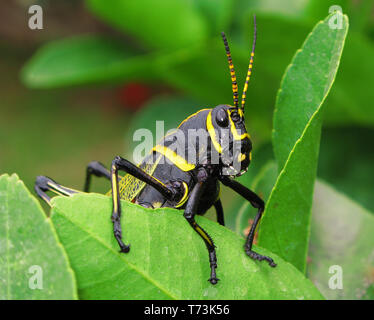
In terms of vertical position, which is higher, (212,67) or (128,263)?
(212,67)

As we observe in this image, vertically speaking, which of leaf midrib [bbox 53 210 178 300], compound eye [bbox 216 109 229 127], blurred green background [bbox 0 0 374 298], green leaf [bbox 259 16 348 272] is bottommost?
leaf midrib [bbox 53 210 178 300]

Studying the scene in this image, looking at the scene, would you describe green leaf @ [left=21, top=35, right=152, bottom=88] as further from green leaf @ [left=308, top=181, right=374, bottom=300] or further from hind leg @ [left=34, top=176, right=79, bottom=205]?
green leaf @ [left=308, top=181, right=374, bottom=300]

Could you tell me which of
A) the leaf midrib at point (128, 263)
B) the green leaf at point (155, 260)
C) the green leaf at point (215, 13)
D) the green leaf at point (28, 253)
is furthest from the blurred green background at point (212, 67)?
the green leaf at point (28, 253)

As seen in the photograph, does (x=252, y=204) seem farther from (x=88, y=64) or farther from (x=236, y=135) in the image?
(x=88, y=64)

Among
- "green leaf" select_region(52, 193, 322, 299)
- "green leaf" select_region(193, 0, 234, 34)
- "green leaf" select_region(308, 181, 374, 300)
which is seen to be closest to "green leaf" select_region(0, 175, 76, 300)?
"green leaf" select_region(52, 193, 322, 299)

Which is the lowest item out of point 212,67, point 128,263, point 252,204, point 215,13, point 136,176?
point 128,263

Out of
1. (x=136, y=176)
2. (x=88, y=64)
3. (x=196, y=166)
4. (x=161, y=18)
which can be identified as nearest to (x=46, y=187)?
(x=136, y=176)
